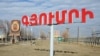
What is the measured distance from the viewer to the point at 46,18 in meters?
22.7

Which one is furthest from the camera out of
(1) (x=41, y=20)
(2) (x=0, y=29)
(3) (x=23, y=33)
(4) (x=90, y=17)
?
(3) (x=23, y=33)

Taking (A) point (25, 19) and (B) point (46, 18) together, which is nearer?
(B) point (46, 18)

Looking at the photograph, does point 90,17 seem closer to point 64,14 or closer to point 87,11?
point 87,11

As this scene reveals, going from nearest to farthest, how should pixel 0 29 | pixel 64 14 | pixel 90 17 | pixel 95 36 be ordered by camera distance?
pixel 90 17
pixel 64 14
pixel 95 36
pixel 0 29

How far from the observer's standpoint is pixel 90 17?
19.5 m

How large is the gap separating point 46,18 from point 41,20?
67 cm

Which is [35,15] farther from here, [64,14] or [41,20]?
[64,14]

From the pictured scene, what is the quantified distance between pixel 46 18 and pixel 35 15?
121 cm

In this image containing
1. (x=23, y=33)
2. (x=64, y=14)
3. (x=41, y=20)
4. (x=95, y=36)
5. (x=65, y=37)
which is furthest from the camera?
(x=23, y=33)

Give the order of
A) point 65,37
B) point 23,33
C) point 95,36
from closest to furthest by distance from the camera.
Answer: point 95,36, point 65,37, point 23,33

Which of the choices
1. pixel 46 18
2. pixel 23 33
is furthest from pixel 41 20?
pixel 23 33

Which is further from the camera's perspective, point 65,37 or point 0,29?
point 65,37

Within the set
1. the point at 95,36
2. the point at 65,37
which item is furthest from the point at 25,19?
the point at 65,37

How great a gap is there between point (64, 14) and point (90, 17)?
2.60 meters
